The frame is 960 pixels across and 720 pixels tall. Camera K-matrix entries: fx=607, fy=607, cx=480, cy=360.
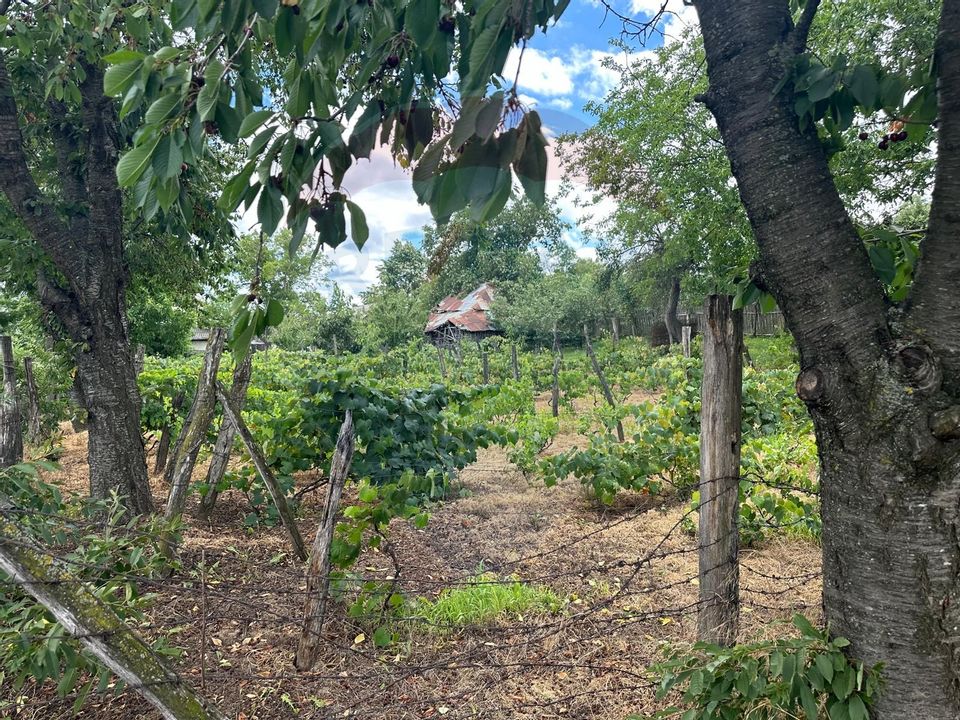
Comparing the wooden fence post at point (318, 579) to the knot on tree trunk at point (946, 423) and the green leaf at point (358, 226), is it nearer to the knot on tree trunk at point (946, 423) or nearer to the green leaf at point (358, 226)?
the green leaf at point (358, 226)

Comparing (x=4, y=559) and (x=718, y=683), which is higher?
(x=4, y=559)

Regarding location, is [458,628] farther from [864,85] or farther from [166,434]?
[166,434]

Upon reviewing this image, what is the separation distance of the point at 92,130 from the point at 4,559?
3.81 meters

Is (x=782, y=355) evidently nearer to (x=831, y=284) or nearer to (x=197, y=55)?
(x=831, y=284)

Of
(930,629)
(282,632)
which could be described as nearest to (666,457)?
(282,632)

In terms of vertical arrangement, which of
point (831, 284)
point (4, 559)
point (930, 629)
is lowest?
point (930, 629)

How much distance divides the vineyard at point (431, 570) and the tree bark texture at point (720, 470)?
18cm

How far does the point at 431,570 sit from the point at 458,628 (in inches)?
35.0

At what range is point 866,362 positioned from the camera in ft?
4.95

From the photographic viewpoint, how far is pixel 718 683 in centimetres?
164

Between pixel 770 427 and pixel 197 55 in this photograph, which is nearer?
pixel 197 55

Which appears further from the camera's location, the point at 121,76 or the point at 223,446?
the point at 223,446

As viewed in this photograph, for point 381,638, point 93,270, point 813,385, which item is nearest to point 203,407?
point 93,270

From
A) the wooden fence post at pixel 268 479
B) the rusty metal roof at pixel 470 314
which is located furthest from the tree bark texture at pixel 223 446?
the rusty metal roof at pixel 470 314
